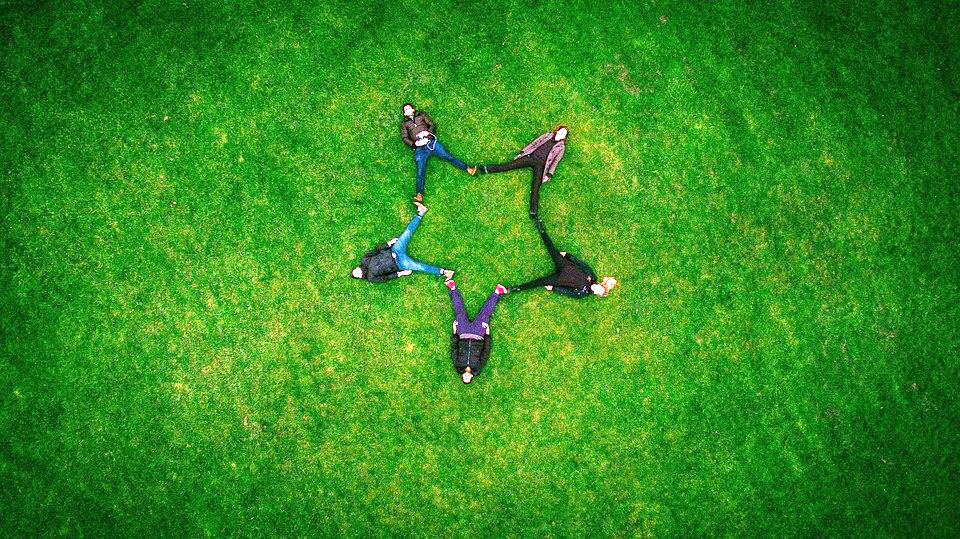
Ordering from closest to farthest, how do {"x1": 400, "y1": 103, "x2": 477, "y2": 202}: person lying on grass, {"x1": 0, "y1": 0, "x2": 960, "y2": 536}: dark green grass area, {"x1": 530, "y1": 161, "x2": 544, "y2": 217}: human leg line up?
{"x1": 400, "y1": 103, "x2": 477, "y2": 202}: person lying on grass → {"x1": 530, "y1": 161, "x2": 544, "y2": 217}: human leg → {"x1": 0, "y1": 0, "x2": 960, "y2": 536}: dark green grass area

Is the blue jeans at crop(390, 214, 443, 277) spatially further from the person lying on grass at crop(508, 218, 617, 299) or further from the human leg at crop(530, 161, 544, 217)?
the human leg at crop(530, 161, 544, 217)

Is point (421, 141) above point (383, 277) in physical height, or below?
above

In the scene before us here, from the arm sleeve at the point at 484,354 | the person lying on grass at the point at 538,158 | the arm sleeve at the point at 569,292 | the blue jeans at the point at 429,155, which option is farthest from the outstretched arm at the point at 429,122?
the arm sleeve at the point at 484,354

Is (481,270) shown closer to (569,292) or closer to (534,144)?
(569,292)

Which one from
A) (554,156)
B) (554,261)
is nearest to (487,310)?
(554,261)

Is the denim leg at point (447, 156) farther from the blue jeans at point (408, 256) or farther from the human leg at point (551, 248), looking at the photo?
the human leg at point (551, 248)

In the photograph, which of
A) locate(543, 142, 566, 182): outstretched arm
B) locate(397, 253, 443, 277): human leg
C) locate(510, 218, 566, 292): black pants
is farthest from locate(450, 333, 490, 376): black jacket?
locate(543, 142, 566, 182): outstretched arm
